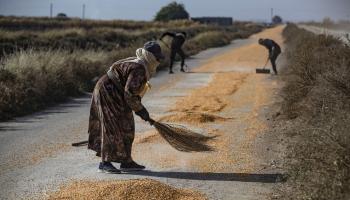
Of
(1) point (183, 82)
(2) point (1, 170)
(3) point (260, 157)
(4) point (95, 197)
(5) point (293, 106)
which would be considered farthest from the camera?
(1) point (183, 82)

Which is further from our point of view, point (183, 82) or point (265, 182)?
point (183, 82)

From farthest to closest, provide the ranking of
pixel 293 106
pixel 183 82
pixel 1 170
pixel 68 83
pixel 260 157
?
pixel 183 82, pixel 68 83, pixel 293 106, pixel 260 157, pixel 1 170

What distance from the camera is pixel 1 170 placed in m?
8.51

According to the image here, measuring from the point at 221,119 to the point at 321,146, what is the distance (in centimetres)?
624

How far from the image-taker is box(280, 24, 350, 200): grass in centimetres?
603

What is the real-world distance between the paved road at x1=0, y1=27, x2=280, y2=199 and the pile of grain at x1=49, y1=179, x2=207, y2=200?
0.26 meters

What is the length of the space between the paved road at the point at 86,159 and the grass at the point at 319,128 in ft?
1.74

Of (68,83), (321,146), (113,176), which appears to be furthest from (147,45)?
(68,83)

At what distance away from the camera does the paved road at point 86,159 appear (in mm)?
7660

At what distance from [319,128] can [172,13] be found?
104 metres

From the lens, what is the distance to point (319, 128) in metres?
7.23

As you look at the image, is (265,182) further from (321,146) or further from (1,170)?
(1,170)

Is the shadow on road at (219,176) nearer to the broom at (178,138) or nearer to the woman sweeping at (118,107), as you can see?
the woman sweeping at (118,107)

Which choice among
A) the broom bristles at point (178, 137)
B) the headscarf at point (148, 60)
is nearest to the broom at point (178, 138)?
the broom bristles at point (178, 137)
